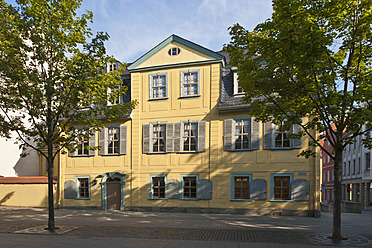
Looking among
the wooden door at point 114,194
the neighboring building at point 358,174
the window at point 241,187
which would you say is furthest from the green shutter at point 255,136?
the neighboring building at point 358,174

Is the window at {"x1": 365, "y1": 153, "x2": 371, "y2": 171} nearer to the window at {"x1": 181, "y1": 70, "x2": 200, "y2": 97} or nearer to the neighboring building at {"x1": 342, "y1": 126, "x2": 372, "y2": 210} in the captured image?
the neighboring building at {"x1": 342, "y1": 126, "x2": 372, "y2": 210}

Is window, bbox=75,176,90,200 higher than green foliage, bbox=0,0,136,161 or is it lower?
lower

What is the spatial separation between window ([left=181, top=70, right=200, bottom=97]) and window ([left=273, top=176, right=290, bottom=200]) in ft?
22.4

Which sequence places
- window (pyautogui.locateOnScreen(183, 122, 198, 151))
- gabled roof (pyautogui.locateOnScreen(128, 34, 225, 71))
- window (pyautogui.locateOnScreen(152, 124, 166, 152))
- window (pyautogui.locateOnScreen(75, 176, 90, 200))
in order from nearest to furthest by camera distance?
gabled roof (pyautogui.locateOnScreen(128, 34, 225, 71))
window (pyautogui.locateOnScreen(183, 122, 198, 151))
window (pyautogui.locateOnScreen(152, 124, 166, 152))
window (pyautogui.locateOnScreen(75, 176, 90, 200))

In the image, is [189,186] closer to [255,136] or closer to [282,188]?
[255,136]

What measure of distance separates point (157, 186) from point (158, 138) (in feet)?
9.59

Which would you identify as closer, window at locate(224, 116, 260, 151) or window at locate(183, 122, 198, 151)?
window at locate(224, 116, 260, 151)

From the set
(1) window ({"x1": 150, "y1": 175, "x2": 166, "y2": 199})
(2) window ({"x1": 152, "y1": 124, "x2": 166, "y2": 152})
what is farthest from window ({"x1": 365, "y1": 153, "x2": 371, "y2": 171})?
(2) window ({"x1": 152, "y1": 124, "x2": 166, "y2": 152})

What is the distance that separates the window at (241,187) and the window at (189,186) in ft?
7.74

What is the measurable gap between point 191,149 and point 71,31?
31.3 feet

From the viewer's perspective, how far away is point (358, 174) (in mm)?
38375

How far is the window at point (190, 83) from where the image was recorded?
18625mm

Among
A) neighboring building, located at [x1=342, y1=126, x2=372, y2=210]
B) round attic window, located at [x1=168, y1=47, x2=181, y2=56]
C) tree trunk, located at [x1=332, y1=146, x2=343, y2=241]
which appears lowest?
neighboring building, located at [x1=342, y1=126, x2=372, y2=210]

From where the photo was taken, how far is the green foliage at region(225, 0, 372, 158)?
358 inches
